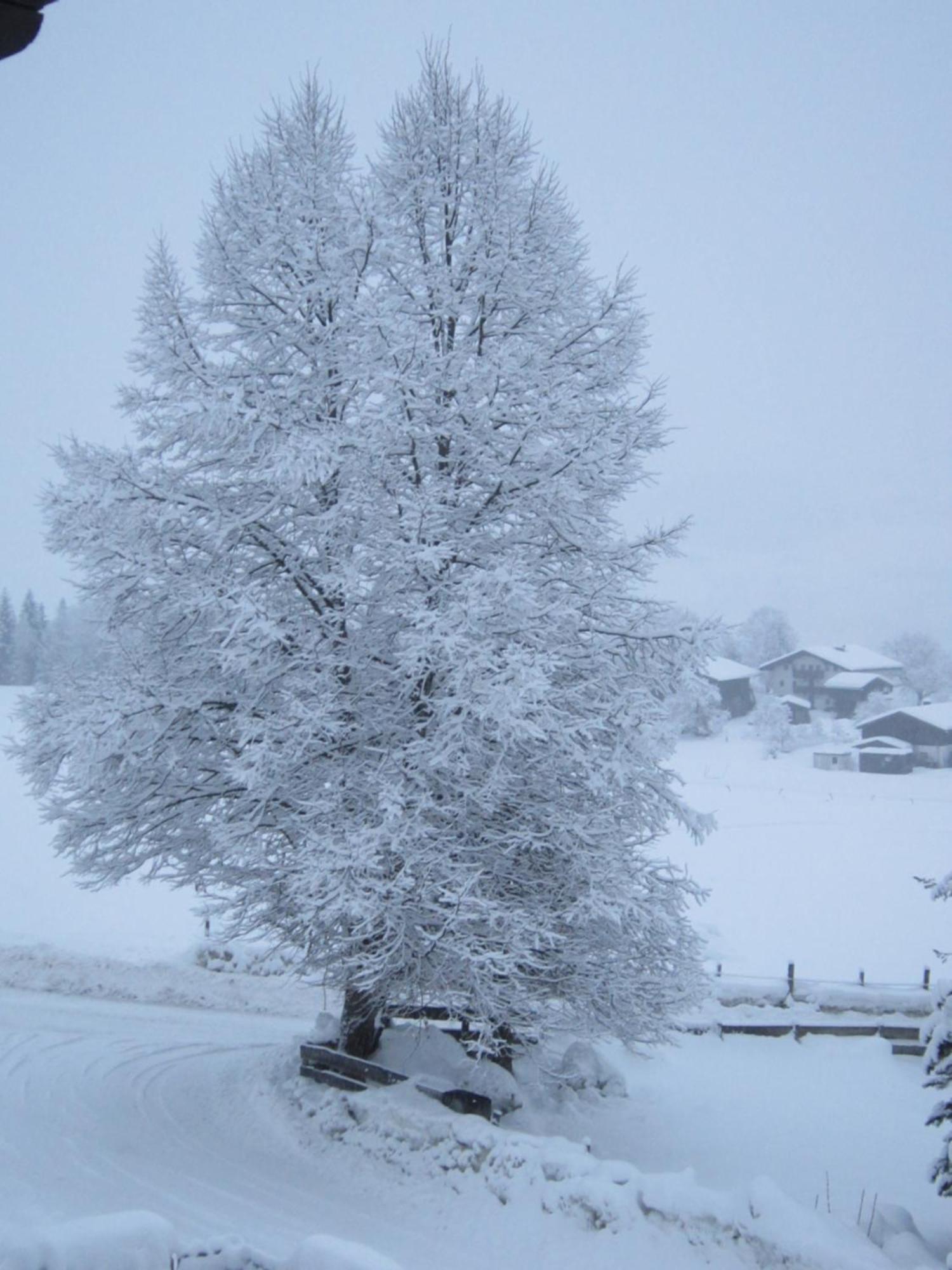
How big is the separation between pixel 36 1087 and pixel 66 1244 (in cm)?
731

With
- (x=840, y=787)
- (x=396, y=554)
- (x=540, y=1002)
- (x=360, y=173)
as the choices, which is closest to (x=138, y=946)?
(x=540, y=1002)

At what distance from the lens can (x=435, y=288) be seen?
8.84 meters

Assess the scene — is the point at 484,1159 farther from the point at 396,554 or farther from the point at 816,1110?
the point at 816,1110

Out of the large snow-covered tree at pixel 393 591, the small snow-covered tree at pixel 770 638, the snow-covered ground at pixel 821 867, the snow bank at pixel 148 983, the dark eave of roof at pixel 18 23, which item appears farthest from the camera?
the small snow-covered tree at pixel 770 638

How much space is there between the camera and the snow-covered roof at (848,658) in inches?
3467

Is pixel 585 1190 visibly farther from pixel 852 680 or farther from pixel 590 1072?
pixel 852 680

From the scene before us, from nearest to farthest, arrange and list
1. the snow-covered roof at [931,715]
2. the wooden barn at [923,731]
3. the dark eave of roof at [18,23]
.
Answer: the dark eave of roof at [18,23] → the snow-covered roof at [931,715] → the wooden barn at [923,731]

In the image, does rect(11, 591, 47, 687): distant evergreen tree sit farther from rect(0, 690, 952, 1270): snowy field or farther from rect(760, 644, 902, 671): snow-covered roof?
rect(0, 690, 952, 1270): snowy field

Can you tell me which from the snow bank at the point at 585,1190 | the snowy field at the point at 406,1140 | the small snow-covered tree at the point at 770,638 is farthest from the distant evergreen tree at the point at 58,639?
the small snow-covered tree at the point at 770,638

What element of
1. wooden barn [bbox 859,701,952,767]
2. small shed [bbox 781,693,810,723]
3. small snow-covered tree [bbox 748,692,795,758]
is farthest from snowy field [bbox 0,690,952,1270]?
small shed [bbox 781,693,810,723]

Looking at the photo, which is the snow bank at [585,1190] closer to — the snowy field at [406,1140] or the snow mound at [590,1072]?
the snowy field at [406,1140]

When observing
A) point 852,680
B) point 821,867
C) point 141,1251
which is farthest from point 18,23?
point 852,680

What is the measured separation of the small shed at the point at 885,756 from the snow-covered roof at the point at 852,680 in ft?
80.6

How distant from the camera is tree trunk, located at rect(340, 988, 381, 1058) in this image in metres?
9.15
